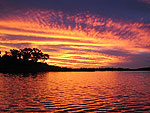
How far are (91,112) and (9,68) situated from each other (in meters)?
192

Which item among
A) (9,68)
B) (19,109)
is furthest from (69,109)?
(9,68)

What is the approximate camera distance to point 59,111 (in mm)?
25156

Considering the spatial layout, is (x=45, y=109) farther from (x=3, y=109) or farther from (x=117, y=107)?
(x=117, y=107)

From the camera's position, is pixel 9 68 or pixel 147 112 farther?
pixel 9 68

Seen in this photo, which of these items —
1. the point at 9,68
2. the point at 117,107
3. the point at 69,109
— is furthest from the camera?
the point at 9,68

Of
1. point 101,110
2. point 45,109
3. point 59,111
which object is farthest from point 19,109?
point 101,110

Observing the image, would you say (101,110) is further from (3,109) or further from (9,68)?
(9,68)

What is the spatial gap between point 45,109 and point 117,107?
1220cm

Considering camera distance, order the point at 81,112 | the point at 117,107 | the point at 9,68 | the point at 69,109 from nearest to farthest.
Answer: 1. the point at 81,112
2. the point at 69,109
3. the point at 117,107
4. the point at 9,68

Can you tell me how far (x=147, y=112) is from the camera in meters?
25.6

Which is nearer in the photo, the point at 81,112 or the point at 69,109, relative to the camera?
the point at 81,112

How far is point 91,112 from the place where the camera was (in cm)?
2503

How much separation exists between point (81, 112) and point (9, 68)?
629 ft

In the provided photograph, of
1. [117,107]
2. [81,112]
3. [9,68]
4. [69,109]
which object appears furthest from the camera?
[9,68]
